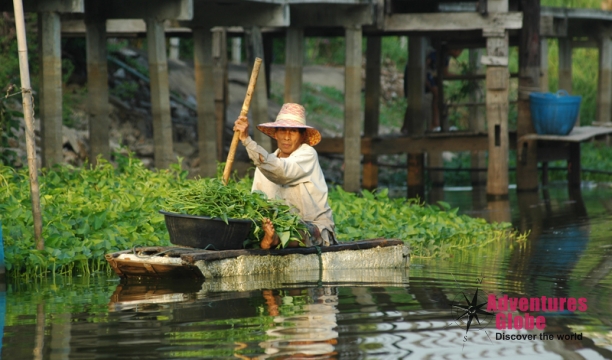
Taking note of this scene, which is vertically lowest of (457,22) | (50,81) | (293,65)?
(50,81)

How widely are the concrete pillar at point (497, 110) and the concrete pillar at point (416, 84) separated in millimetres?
2178

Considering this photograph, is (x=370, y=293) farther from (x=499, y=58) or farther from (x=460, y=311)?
(x=499, y=58)

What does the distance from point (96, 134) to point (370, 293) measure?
22.4 feet

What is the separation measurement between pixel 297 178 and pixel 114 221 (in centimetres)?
203

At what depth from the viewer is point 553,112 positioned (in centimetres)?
1609

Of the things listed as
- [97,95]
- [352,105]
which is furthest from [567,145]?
[97,95]

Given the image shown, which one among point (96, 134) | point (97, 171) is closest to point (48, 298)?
point (97, 171)

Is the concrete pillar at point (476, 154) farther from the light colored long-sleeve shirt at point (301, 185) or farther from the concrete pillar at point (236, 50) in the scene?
the light colored long-sleeve shirt at point (301, 185)

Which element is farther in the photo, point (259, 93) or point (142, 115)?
point (142, 115)

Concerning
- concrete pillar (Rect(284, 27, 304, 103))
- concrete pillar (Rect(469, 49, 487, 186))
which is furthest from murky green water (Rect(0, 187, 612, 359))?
Result: concrete pillar (Rect(469, 49, 487, 186))

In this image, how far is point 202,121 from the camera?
48.0ft

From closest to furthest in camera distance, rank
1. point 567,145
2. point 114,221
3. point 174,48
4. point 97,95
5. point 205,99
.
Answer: point 114,221, point 97,95, point 205,99, point 567,145, point 174,48

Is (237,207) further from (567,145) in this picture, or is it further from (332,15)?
(567,145)

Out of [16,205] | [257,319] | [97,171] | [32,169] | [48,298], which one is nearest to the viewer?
[257,319]
